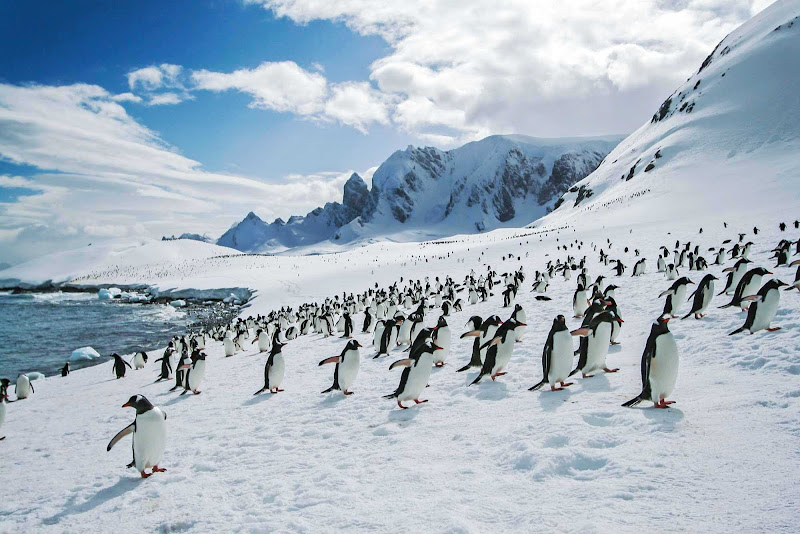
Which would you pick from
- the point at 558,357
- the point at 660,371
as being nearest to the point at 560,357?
the point at 558,357

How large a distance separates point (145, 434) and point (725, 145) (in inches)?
3009

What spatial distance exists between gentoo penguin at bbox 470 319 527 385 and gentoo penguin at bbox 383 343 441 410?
988 mm

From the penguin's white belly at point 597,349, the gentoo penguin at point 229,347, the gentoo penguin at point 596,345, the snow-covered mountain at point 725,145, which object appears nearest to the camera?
the gentoo penguin at point 596,345

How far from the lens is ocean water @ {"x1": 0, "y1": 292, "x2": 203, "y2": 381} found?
75.4 feet

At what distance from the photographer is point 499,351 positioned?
778 cm

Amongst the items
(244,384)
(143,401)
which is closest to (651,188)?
(244,384)

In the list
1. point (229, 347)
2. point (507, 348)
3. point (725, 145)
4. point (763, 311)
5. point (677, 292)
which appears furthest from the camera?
point (725, 145)

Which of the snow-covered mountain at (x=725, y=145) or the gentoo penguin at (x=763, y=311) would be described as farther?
the snow-covered mountain at (x=725, y=145)

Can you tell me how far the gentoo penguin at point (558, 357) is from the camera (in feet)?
21.5

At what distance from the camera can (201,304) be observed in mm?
46500

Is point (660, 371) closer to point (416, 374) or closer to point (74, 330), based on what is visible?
point (416, 374)

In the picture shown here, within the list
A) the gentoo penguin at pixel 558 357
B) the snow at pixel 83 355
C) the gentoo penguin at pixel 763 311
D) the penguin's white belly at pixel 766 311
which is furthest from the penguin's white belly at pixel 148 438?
the snow at pixel 83 355

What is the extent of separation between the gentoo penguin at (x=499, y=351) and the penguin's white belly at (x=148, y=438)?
4.66 meters

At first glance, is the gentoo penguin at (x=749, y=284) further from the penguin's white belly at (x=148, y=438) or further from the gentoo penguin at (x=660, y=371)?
the penguin's white belly at (x=148, y=438)
